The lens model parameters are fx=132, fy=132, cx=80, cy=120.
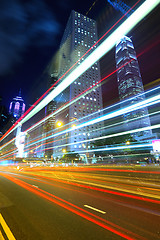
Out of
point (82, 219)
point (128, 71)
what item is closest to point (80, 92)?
point (128, 71)

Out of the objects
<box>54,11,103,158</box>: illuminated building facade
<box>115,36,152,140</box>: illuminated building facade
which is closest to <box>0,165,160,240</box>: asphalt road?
<box>54,11,103,158</box>: illuminated building facade

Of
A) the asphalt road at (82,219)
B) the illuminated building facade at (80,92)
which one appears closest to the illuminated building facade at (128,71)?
the illuminated building facade at (80,92)

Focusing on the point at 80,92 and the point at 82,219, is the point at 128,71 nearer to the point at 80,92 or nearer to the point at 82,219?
the point at 80,92

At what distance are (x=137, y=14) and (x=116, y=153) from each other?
45.4m

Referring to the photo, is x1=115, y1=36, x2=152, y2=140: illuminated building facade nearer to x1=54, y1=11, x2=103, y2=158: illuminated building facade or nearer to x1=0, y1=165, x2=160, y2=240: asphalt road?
x1=54, y1=11, x2=103, y2=158: illuminated building facade

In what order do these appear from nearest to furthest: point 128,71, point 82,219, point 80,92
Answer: point 82,219 → point 80,92 → point 128,71

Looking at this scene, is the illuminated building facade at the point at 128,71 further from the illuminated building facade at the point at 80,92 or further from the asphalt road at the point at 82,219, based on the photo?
the asphalt road at the point at 82,219

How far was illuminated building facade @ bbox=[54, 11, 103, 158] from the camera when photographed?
90062mm

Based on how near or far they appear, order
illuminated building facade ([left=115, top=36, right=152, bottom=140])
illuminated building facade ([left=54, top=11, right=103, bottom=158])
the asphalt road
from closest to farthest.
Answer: the asphalt road → illuminated building facade ([left=54, top=11, right=103, bottom=158]) → illuminated building facade ([left=115, top=36, right=152, bottom=140])

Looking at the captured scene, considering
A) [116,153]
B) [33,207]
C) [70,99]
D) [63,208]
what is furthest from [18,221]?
[70,99]

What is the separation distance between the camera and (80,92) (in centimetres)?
10125

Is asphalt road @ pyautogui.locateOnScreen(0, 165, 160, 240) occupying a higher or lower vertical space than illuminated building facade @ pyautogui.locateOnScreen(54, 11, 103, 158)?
lower

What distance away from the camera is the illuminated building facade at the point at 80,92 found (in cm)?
9006

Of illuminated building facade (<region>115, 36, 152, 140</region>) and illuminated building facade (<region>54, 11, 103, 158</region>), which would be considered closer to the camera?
illuminated building facade (<region>54, 11, 103, 158</region>)
